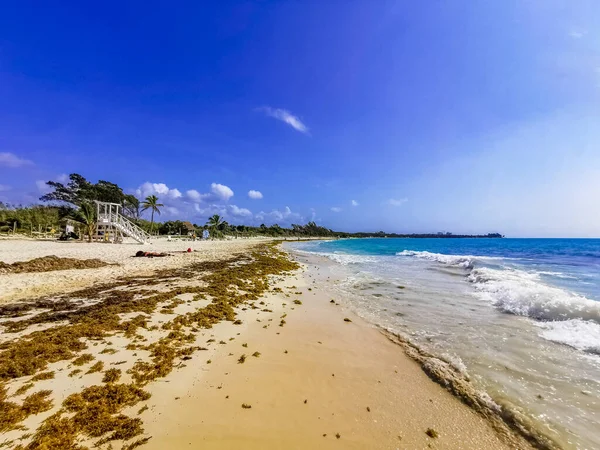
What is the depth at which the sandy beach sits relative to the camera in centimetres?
321

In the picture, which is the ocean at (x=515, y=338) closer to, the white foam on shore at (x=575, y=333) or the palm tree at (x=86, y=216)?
the white foam on shore at (x=575, y=333)

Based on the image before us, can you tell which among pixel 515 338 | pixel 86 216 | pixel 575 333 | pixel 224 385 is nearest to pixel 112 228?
pixel 86 216

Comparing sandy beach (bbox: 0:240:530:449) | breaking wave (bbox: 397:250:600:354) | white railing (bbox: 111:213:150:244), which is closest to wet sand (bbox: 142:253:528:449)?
sandy beach (bbox: 0:240:530:449)

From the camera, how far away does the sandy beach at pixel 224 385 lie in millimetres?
3207

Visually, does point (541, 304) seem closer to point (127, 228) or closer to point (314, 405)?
point (314, 405)

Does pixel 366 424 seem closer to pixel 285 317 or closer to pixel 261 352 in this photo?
pixel 261 352

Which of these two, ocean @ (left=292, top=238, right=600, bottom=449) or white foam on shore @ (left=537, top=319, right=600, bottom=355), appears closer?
ocean @ (left=292, top=238, right=600, bottom=449)

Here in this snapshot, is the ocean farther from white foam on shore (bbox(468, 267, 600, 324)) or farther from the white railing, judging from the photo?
the white railing

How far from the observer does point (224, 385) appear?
13.9 ft

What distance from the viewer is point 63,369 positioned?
4340 mm

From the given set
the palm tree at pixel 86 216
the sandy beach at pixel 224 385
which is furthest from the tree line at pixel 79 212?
the sandy beach at pixel 224 385

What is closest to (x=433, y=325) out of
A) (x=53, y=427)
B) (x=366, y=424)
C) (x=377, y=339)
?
(x=377, y=339)

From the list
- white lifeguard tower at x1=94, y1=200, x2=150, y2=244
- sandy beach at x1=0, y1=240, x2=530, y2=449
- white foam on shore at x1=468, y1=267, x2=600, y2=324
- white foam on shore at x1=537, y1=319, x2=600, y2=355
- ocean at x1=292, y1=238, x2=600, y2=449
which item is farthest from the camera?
white lifeguard tower at x1=94, y1=200, x2=150, y2=244

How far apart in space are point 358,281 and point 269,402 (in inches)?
432
